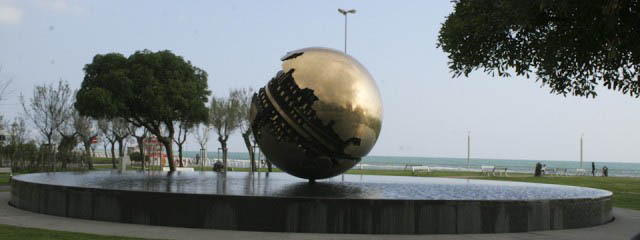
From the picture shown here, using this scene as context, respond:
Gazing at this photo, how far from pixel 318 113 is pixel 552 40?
17.8ft

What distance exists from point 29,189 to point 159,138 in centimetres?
2639

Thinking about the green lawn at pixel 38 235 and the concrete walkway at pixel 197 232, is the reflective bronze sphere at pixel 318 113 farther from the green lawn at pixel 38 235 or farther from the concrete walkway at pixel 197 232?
the green lawn at pixel 38 235

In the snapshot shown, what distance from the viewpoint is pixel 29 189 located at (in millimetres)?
14414

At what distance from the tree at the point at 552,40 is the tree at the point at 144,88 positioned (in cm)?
2588

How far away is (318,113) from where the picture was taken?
14039 millimetres

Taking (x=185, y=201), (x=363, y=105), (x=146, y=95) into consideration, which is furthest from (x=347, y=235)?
(x=146, y=95)

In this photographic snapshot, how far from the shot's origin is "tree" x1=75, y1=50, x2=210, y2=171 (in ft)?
120

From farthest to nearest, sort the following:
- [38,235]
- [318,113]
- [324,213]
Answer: [318,113] → [324,213] → [38,235]

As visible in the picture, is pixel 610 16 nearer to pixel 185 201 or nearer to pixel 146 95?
pixel 185 201

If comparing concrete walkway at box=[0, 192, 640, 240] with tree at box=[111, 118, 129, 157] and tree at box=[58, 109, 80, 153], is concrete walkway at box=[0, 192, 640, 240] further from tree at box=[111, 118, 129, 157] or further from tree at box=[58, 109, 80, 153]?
tree at box=[111, 118, 129, 157]

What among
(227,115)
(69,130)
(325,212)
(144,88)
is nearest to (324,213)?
(325,212)

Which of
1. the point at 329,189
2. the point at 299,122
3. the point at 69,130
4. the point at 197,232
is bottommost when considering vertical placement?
the point at 197,232

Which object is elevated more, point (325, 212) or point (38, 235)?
point (325, 212)

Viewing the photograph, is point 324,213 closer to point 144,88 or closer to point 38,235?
point 38,235
